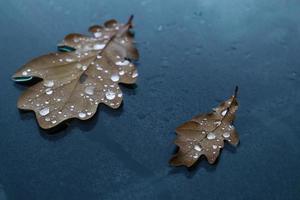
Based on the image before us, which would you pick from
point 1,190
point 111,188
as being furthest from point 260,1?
point 1,190

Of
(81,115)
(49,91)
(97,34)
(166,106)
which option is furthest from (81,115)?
(97,34)

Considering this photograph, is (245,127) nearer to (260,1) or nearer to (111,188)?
(111,188)

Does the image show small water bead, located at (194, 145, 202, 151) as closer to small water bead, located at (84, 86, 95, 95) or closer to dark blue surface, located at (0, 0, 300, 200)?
dark blue surface, located at (0, 0, 300, 200)

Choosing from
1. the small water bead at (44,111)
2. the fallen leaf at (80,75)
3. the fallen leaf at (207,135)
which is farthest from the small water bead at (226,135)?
the small water bead at (44,111)

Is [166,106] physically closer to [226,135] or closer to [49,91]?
[226,135]

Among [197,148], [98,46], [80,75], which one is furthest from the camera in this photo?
[98,46]

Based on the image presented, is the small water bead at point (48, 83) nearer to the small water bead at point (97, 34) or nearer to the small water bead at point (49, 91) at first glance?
the small water bead at point (49, 91)
